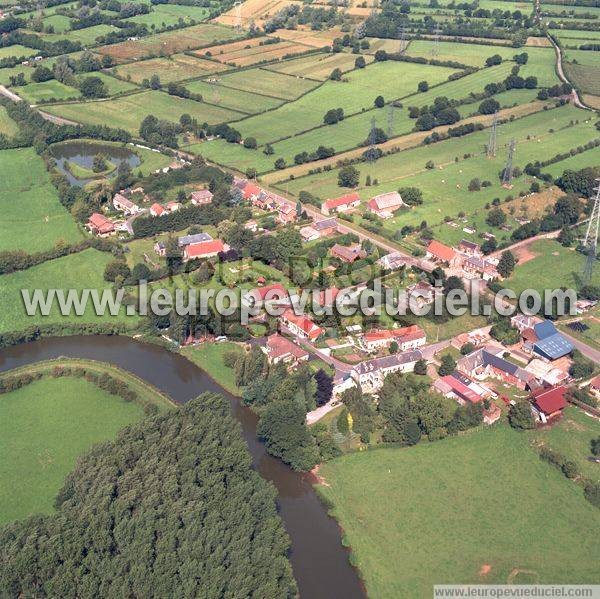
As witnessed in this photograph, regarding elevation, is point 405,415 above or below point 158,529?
below

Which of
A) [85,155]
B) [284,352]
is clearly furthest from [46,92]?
[284,352]

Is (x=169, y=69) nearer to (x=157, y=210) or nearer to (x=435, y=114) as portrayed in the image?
(x=435, y=114)

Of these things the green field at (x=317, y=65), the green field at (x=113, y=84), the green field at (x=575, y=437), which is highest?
the green field at (x=575, y=437)

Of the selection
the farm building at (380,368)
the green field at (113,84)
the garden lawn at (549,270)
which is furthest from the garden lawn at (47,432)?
the green field at (113,84)

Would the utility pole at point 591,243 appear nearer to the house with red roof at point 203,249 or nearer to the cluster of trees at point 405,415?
the cluster of trees at point 405,415

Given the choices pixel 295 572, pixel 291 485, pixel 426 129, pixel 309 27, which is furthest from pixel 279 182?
pixel 309 27

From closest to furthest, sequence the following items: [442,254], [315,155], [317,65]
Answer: [442,254]
[315,155]
[317,65]
